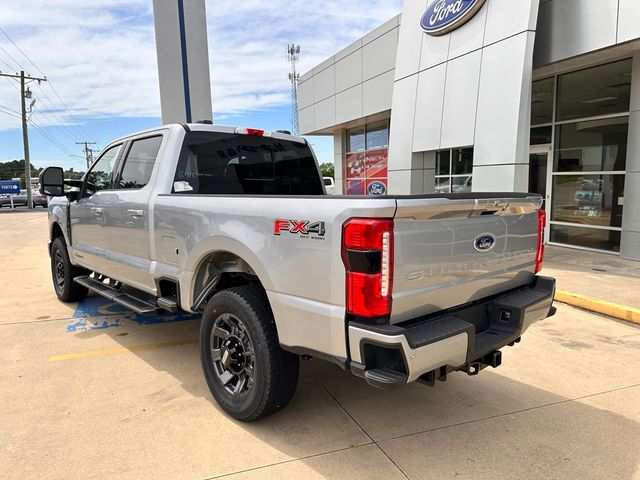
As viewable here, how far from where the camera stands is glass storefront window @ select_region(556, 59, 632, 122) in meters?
9.34

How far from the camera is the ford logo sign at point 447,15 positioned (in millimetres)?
9352

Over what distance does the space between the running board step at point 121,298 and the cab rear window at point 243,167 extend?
1.06 meters

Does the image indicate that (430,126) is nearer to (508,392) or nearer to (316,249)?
(508,392)

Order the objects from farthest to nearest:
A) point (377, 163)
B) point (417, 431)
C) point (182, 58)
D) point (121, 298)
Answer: point (377, 163), point (182, 58), point (121, 298), point (417, 431)

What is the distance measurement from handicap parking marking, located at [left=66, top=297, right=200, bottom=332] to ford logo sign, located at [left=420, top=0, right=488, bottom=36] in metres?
7.83

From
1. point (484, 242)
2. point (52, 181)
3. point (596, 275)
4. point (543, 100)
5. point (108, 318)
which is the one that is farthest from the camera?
point (543, 100)

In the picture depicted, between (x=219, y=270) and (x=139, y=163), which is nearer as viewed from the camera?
(x=219, y=270)

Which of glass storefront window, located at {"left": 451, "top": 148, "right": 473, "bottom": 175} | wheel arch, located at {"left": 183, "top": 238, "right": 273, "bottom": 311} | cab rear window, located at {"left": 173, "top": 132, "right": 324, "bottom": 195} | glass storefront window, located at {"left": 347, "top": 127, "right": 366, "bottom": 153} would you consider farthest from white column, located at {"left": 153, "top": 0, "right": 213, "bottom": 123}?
glass storefront window, located at {"left": 347, "top": 127, "right": 366, "bottom": 153}

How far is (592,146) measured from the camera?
1010 cm

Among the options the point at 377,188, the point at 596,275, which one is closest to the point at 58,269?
the point at 596,275

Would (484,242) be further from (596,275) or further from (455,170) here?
(455,170)

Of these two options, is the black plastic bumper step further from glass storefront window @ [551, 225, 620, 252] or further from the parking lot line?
glass storefront window @ [551, 225, 620, 252]

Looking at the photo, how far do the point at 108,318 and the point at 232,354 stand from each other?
3.07m

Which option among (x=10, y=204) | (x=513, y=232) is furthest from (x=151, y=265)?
(x=10, y=204)
